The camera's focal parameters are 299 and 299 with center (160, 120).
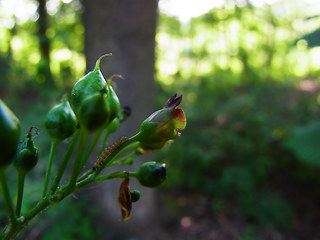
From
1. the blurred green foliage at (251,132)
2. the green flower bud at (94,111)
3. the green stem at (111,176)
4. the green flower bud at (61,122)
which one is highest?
the green flower bud at (94,111)

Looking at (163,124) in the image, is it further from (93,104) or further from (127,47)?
(127,47)

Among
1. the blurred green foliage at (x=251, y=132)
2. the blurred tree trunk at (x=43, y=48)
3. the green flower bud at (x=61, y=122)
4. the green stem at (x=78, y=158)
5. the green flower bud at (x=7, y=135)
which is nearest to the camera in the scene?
the green flower bud at (x=7, y=135)

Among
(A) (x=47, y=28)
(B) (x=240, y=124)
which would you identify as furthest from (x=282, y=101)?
(A) (x=47, y=28)

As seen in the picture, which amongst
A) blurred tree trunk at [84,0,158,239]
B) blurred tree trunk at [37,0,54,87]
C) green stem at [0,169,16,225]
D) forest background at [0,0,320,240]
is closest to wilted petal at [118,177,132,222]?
green stem at [0,169,16,225]

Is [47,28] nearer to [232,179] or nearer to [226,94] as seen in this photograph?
[226,94]

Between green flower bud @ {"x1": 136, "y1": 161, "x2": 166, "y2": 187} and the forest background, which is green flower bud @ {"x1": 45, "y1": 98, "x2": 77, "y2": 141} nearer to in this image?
green flower bud @ {"x1": 136, "y1": 161, "x2": 166, "y2": 187}

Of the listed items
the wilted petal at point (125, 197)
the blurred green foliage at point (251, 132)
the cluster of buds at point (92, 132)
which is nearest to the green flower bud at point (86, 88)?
the cluster of buds at point (92, 132)

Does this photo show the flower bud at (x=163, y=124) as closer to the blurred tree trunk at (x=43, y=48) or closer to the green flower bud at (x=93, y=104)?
the green flower bud at (x=93, y=104)
